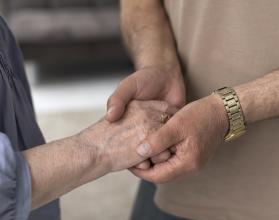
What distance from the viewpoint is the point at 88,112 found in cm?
276

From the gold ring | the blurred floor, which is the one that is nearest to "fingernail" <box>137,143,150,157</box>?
the gold ring

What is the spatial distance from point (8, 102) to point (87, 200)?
144 centimetres

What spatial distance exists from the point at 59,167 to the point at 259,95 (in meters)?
0.40

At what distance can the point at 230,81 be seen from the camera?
0.99 m

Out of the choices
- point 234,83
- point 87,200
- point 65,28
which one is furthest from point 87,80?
point 234,83

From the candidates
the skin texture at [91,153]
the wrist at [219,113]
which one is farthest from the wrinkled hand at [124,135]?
the wrist at [219,113]

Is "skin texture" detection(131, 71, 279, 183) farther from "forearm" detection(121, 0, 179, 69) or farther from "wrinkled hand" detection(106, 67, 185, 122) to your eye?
"forearm" detection(121, 0, 179, 69)

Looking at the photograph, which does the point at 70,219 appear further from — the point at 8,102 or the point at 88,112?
the point at 8,102

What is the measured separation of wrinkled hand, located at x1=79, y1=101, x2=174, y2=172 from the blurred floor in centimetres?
126

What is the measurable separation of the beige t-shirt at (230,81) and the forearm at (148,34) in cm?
2

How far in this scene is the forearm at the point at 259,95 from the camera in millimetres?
905

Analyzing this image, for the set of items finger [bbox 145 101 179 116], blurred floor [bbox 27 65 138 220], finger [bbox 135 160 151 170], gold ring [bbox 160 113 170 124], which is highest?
finger [bbox 145 101 179 116]

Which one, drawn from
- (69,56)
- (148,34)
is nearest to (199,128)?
(148,34)

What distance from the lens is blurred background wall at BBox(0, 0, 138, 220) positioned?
277 cm
